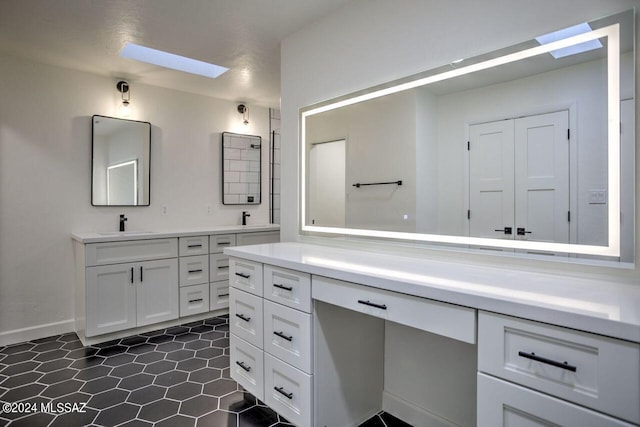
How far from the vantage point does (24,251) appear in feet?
10.2

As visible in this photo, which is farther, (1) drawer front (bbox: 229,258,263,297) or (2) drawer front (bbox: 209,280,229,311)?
(2) drawer front (bbox: 209,280,229,311)

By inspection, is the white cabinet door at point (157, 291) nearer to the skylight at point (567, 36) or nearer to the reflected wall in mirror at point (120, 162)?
the reflected wall in mirror at point (120, 162)

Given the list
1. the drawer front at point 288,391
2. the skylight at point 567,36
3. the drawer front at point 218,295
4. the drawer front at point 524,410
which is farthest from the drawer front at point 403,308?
the drawer front at point 218,295

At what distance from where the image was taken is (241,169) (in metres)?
4.39

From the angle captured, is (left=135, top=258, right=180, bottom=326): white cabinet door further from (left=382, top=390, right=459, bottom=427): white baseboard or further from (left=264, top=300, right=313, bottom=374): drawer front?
(left=382, top=390, right=459, bottom=427): white baseboard

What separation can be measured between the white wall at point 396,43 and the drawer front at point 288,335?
26.0 inches

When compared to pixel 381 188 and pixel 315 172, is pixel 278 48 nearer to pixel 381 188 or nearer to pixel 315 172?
pixel 315 172

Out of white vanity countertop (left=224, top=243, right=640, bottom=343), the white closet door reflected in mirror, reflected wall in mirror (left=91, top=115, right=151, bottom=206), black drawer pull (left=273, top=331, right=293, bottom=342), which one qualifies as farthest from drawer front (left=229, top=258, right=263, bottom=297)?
reflected wall in mirror (left=91, top=115, right=151, bottom=206)

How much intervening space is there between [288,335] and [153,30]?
90.7 inches

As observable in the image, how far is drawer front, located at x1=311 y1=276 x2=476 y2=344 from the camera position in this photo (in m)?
1.16

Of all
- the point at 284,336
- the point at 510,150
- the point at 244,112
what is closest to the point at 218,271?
the point at 244,112

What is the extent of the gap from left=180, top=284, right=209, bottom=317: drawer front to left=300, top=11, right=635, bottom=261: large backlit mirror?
2011 millimetres

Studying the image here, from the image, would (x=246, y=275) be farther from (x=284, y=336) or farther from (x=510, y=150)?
(x=510, y=150)

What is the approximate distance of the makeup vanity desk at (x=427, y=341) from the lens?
921 mm
